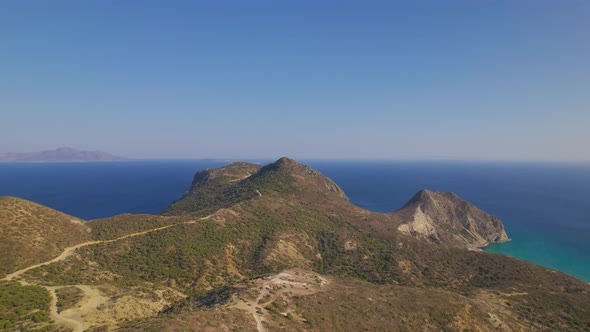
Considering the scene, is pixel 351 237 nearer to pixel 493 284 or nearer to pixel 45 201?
pixel 493 284

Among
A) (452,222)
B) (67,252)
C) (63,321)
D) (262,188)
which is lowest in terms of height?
(452,222)

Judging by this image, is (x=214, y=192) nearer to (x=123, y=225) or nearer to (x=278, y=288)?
(x=123, y=225)

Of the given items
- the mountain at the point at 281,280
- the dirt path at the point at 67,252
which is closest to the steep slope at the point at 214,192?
the mountain at the point at 281,280

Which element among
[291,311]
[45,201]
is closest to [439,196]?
[291,311]

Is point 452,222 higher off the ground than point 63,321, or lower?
lower

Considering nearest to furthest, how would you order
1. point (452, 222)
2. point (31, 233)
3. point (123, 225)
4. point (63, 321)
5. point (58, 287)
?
point (63, 321) < point (58, 287) < point (31, 233) < point (123, 225) < point (452, 222)

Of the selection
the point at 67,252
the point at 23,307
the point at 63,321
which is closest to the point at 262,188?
the point at 67,252

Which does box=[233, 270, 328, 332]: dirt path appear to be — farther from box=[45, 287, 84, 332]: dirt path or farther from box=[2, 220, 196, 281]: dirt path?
box=[2, 220, 196, 281]: dirt path
